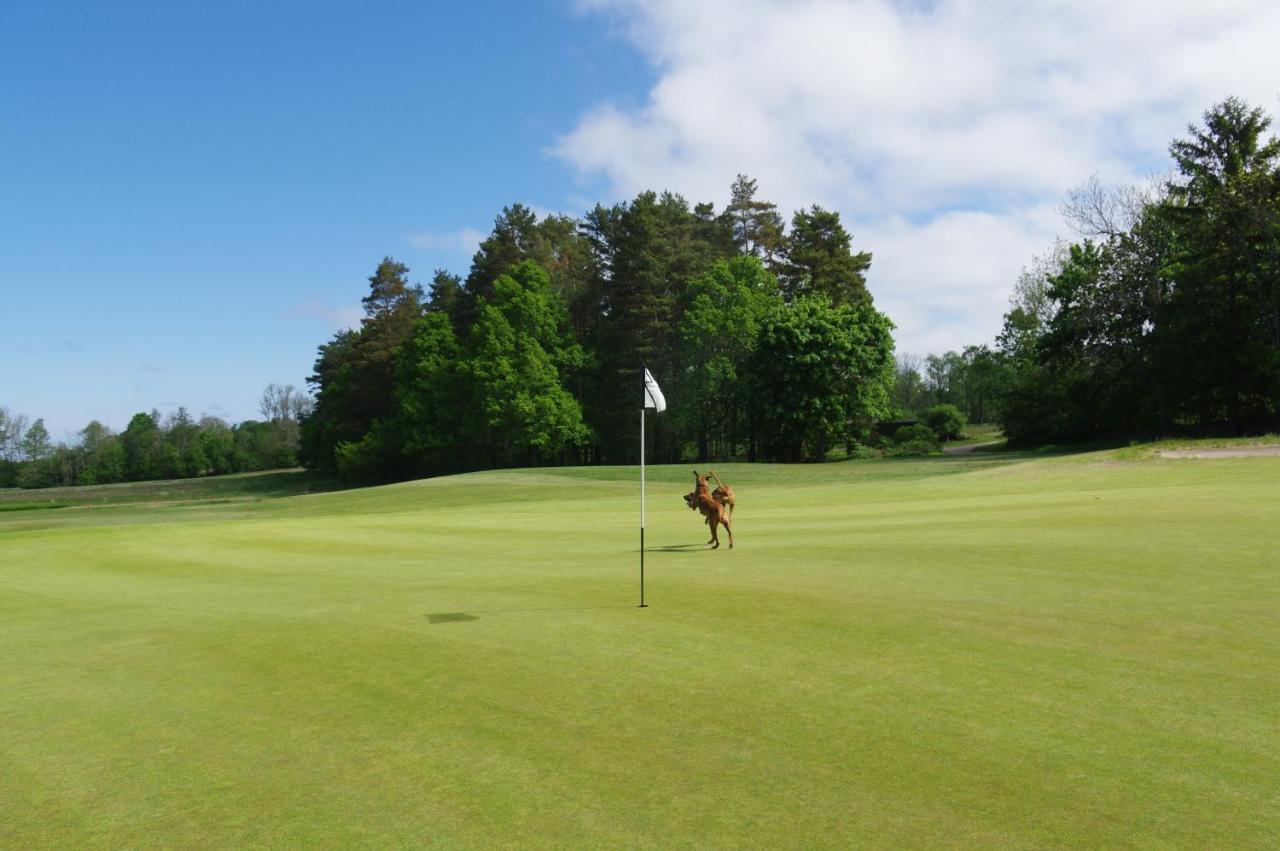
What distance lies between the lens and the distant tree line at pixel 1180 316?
50.2m

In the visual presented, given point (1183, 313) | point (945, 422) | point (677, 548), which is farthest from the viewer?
point (945, 422)

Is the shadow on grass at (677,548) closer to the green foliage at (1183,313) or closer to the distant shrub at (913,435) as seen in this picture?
the green foliage at (1183,313)

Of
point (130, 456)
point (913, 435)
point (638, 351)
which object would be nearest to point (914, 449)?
point (913, 435)

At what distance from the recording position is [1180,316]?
5394 centimetres

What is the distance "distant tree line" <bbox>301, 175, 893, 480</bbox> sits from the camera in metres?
66.8

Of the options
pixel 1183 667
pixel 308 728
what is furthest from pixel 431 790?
pixel 1183 667

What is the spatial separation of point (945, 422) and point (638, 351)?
41.0 metres

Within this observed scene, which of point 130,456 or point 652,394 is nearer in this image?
point 652,394

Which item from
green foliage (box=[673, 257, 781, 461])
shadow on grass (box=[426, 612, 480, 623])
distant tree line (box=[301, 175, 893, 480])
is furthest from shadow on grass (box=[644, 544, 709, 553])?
green foliage (box=[673, 257, 781, 461])

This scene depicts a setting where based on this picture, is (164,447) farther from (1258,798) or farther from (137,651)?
(1258,798)

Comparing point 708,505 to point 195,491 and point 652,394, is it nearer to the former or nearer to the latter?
point 652,394

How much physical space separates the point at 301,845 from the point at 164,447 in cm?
14564

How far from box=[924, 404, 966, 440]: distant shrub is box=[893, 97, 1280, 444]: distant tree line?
2392 cm

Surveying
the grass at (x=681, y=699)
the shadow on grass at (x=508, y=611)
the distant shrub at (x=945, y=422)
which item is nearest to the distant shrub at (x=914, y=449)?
the distant shrub at (x=945, y=422)
